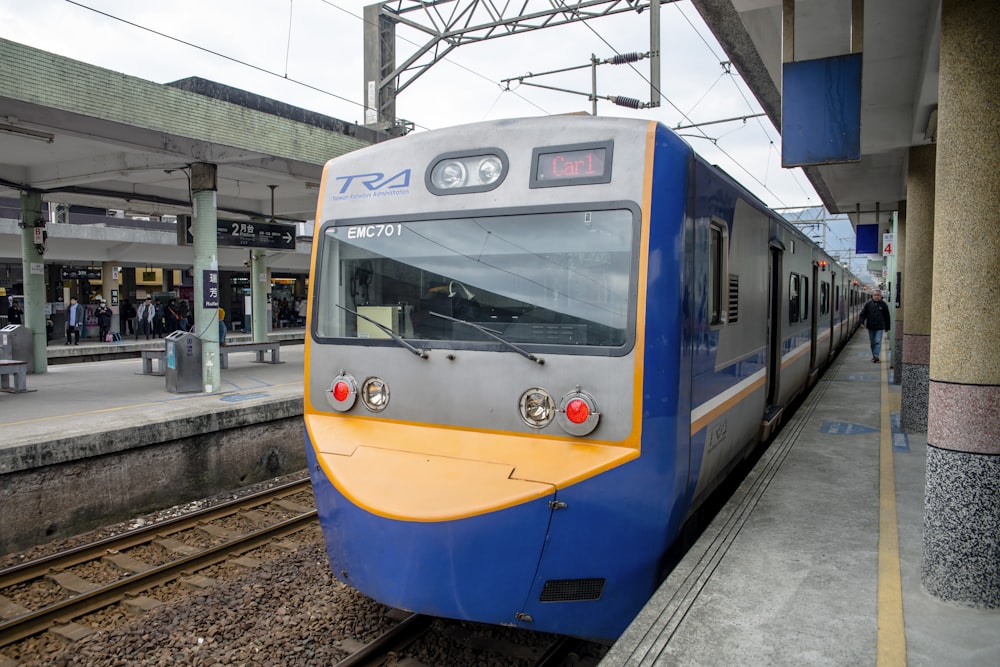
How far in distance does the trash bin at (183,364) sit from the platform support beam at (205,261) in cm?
10

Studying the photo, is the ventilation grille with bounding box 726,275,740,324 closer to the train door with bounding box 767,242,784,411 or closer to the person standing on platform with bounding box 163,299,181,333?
the train door with bounding box 767,242,784,411

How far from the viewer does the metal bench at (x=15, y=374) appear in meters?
11.4

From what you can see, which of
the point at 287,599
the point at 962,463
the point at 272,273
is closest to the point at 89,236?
the point at 272,273

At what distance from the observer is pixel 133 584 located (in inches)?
247

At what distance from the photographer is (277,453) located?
10.8 meters

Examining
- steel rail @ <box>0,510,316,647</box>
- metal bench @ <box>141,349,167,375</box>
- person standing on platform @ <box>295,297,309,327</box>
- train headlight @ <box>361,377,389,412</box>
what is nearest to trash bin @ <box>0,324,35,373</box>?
metal bench @ <box>141,349,167,375</box>

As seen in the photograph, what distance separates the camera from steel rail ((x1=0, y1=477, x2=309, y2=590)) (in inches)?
258

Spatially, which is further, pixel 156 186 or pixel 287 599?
pixel 156 186

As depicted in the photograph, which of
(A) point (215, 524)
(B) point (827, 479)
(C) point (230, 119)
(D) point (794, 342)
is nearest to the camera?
(B) point (827, 479)

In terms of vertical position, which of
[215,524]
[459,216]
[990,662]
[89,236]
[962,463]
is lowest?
[215,524]

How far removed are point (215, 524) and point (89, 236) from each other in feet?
63.6

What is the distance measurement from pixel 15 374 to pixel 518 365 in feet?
36.1

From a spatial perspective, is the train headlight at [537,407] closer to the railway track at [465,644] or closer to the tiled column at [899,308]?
the railway track at [465,644]

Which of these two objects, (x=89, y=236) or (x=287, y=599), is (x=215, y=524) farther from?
(x=89, y=236)
